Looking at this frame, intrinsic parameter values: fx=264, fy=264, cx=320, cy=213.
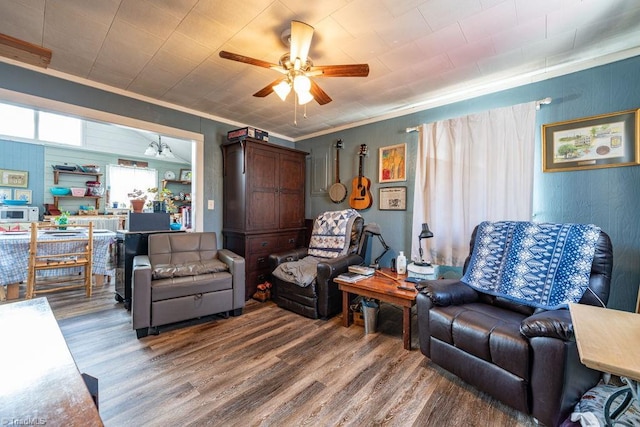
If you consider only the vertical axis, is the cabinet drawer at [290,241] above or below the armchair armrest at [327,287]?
above

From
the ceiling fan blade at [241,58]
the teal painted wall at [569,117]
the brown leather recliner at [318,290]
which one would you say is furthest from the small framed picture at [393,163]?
the ceiling fan blade at [241,58]

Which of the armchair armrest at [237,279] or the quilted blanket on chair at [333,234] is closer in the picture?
the armchair armrest at [237,279]

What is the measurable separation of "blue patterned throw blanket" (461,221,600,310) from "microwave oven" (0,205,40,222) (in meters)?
7.05

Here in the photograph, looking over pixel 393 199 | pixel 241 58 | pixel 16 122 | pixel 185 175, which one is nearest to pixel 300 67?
pixel 241 58

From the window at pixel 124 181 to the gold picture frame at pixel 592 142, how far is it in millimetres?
7452

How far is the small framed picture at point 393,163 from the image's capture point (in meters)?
3.32

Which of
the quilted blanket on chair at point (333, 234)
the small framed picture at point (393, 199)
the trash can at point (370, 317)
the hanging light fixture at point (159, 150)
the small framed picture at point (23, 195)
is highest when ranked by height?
the hanging light fixture at point (159, 150)

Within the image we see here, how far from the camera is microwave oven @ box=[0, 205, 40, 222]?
4.55m

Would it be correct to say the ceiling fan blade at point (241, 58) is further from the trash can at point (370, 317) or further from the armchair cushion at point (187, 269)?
the trash can at point (370, 317)

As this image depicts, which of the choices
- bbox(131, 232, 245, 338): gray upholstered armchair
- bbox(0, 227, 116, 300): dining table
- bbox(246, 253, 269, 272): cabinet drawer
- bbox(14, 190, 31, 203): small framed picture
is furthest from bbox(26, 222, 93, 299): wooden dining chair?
bbox(14, 190, 31, 203): small framed picture

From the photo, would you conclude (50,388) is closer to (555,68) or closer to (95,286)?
(555,68)

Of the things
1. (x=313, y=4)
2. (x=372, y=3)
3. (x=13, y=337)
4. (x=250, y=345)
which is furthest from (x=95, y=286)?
(x=372, y=3)

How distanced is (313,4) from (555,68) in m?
2.23

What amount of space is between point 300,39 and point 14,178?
684cm
